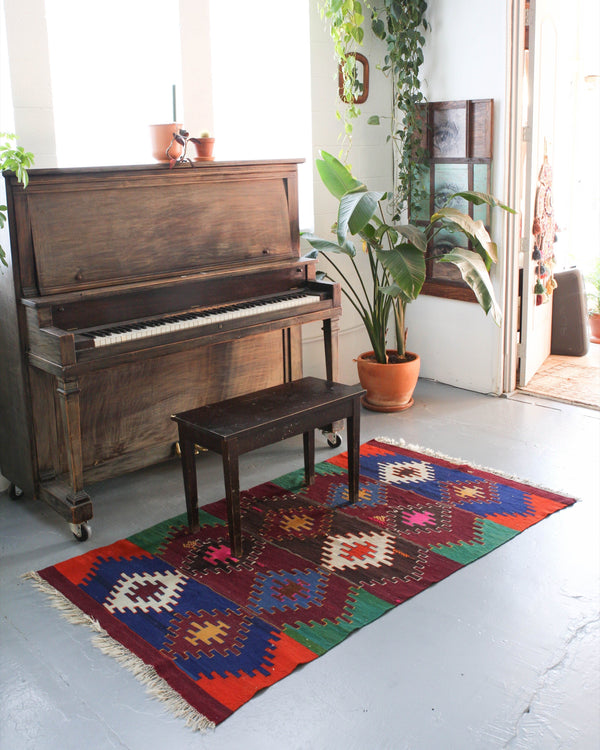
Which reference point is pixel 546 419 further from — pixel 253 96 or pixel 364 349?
pixel 253 96

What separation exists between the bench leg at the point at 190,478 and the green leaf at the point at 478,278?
1.56 m

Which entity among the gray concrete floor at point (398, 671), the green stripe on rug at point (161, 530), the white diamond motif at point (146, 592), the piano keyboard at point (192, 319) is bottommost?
the gray concrete floor at point (398, 671)

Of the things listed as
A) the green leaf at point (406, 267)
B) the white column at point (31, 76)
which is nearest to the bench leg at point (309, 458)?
the green leaf at point (406, 267)

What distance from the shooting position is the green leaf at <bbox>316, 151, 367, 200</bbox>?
403cm

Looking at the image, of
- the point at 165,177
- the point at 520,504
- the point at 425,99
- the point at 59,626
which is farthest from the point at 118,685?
the point at 425,99

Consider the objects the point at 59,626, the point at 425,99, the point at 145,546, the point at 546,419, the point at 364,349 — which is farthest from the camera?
the point at 364,349

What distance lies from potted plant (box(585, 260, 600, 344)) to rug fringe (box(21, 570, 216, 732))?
14.7 feet

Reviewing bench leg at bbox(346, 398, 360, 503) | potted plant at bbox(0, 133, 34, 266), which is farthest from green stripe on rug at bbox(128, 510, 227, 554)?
potted plant at bbox(0, 133, 34, 266)

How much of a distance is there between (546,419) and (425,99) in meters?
1.96

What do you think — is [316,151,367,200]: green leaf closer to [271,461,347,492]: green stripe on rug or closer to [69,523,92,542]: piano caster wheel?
[271,461,347,492]: green stripe on rug

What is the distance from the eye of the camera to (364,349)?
16.7 feet

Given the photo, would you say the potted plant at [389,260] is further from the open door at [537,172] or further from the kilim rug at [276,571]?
the kilim rug at [276,571]

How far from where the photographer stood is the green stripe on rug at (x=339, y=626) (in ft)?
8.14

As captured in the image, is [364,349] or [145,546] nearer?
[145,546]
